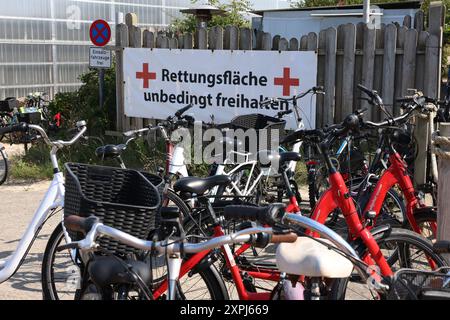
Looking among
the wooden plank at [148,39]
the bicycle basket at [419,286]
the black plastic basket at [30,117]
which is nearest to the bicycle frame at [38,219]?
the bicycle basket at [419,286]

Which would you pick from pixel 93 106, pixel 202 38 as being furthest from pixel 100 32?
pixel 202 38

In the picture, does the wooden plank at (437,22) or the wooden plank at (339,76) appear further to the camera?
the wooden plank at (339,76)

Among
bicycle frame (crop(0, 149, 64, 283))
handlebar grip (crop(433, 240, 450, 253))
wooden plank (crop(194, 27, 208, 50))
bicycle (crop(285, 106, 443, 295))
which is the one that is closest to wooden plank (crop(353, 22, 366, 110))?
wooden plank (crop(194, 27, 208, 50))

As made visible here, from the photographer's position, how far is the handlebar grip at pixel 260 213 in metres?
2.35

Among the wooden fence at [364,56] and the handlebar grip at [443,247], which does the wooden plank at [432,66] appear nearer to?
the wooden fence at [364,56]

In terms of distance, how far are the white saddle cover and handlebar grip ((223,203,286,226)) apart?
0.29m

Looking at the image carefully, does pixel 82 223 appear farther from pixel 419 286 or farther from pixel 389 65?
pixel 389 65

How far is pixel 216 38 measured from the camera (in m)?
8.57

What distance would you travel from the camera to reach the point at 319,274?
8.34 ft

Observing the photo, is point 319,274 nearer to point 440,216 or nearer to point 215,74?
point 440,216

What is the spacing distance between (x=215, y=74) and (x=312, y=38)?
1427 mm

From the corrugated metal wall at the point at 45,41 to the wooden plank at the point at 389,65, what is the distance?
9.95 metres

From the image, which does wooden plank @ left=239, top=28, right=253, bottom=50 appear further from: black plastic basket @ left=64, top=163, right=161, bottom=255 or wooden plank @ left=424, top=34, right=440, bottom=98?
black plastic basket @ left=64, top=163, right=161, bottom=255
